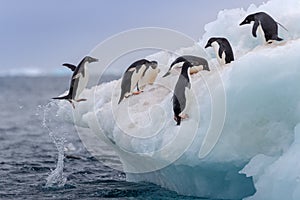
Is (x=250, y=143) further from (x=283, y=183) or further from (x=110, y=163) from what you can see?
(x=110, y=163)

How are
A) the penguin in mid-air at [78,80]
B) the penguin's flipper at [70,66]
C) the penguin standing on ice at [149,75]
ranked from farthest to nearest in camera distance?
the penguin's flipper at [70,66]
the penguin in mid-air at [78,80]
the penguin standing on ice at [149,75]

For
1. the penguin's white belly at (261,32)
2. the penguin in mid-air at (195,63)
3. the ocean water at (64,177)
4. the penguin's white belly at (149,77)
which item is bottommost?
the ocean water at (64,177)

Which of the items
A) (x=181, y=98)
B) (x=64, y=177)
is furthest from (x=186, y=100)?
(x=64, y=177)

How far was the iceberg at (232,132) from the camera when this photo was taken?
24.8ft

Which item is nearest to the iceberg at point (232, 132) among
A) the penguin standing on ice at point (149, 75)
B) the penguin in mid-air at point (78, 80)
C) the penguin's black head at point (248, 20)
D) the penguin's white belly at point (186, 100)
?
the penguin's white belly at point (186, 100)

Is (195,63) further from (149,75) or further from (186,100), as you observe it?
(149,75)

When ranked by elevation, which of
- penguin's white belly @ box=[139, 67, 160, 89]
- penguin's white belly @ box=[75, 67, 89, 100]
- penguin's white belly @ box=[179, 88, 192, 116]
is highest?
penguin's white belly @ box=[179, 88, 192, 116]

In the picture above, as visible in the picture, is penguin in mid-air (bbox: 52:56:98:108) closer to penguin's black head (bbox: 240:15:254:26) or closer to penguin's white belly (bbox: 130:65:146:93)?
penguin's white belly (bbox: 130:65:146:93)

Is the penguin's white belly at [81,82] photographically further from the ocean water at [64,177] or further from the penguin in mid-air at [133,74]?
the penguin in mid-air at [133,74]

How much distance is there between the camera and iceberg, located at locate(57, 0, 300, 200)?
7574mm

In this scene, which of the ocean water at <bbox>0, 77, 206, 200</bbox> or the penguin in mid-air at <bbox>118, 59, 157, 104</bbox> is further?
the penguin in mid-air at <bbox>118, 59, 157, 104</bbox>

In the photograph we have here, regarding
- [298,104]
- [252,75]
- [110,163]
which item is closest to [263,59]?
[252,75]

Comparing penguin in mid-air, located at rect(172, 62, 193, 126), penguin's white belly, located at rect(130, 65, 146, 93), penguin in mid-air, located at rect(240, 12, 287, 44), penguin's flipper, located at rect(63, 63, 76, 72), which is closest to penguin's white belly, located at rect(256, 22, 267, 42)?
penguin in mid-air, located at rect(240, 12, 287, 44)

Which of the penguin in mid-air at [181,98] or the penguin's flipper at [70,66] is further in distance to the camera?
the penguin's flipper at [70,66]
